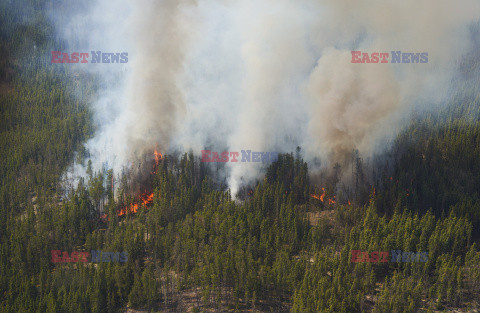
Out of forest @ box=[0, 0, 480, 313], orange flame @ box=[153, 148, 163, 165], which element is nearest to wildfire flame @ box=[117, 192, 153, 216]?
forest @ box=[0, 0, 480, 313]

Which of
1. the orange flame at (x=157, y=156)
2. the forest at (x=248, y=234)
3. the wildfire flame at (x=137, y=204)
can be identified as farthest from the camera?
the orange flame at (x=157, y=156)

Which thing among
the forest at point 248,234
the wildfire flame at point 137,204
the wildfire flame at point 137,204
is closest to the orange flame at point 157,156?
the forest at point 248,234

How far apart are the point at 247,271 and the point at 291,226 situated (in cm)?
1779

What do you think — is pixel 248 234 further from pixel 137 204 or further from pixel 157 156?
pixel 157 156

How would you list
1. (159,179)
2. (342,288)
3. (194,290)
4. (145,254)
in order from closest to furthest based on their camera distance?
1. (342,288)
2. (194,290)
3. (145,254)
4. (159,179)

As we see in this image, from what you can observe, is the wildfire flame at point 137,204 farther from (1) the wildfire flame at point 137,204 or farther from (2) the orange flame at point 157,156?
(2) the orange flame at point 157,156

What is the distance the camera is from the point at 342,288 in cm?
8262

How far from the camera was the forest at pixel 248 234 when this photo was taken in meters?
84.2

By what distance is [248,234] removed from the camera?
321 feet

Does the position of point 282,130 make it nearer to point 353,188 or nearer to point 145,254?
point 353,188

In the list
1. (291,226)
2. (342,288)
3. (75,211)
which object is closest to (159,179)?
(75,211)

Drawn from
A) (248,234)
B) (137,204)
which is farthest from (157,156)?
(248,234)

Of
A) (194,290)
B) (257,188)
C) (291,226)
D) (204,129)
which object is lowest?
(194,290)

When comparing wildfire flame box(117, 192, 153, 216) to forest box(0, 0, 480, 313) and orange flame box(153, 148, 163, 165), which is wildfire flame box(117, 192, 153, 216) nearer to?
forest box(0, 0, 480, 313)
